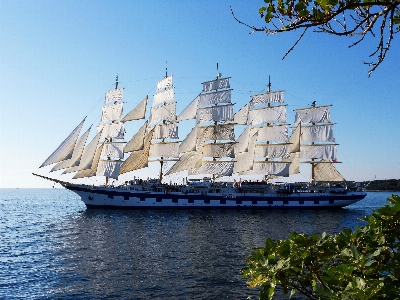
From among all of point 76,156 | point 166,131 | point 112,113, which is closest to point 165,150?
point 166,131

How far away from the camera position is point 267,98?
7012 cm

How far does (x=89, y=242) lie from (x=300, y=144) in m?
52.9

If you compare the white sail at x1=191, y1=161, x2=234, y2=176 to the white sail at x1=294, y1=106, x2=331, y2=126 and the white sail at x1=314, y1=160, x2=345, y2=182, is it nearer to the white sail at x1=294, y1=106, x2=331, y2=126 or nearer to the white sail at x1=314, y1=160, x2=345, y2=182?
the white sail at x1=314, y1=160, x2=345, y2=182

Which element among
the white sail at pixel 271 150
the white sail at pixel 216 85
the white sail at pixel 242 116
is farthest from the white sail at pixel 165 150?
the white sail at pixel 271 150

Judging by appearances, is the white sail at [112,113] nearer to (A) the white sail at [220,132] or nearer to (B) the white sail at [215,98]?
(B) the white sail at [215,98]

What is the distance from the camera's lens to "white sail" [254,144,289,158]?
218 ft

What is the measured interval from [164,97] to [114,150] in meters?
15.3

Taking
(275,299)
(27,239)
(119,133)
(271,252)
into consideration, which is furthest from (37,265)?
(119,133)

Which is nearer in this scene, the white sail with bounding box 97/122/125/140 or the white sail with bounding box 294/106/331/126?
the white sail with bounding box 97/122/125/140

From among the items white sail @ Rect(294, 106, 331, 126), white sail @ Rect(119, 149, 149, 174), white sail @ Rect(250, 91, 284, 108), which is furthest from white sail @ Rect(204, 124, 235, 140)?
white sail @ Rect(294, 106, 331, 126)

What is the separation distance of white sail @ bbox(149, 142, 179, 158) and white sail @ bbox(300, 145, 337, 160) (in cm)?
2650

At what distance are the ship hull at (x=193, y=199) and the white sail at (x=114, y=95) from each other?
20.1 m

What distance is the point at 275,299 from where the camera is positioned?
1328cm

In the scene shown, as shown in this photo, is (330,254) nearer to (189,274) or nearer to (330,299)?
(330,299)
